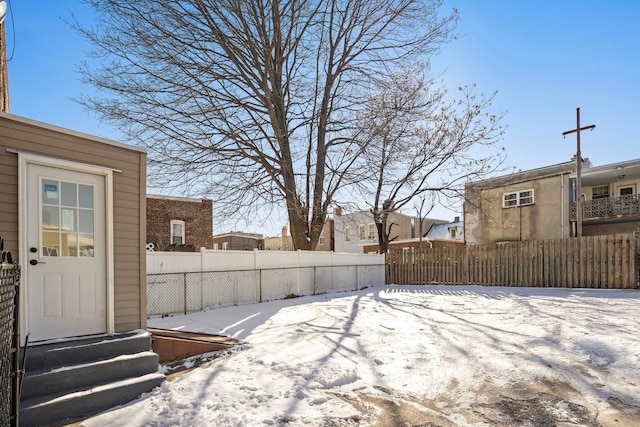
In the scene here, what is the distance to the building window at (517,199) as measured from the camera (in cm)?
1988

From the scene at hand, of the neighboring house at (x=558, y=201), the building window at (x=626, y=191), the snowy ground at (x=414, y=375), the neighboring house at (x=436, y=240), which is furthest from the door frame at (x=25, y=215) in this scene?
the neighboring house at (x=436, y=240)

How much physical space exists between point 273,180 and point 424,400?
32.8 ft

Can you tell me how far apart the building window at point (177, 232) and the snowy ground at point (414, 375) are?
11.7 meters

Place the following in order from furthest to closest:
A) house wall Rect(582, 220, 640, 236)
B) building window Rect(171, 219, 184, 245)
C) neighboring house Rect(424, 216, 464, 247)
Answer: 1. neighboring house Rect(424, 216, 464, 247)
2. building window Rect(171, 219, 184, 245)
3. house wall Rect(582, 220, 640, 236)

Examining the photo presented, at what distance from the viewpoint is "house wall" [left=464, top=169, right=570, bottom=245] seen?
18594mm

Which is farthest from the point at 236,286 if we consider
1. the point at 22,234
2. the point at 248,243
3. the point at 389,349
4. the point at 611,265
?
the point at 248,243

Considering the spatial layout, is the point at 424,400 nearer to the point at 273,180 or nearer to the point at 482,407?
the point at 482,407

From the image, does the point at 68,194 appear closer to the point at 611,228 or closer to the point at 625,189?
the point at 611,228

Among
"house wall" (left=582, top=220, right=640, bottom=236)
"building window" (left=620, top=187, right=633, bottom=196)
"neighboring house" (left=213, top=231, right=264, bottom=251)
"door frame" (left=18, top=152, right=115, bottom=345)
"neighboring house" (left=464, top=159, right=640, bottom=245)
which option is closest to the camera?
"door frame" (left=18, top=152, right=115, bottom=345)

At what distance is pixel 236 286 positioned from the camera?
1051 centimetres

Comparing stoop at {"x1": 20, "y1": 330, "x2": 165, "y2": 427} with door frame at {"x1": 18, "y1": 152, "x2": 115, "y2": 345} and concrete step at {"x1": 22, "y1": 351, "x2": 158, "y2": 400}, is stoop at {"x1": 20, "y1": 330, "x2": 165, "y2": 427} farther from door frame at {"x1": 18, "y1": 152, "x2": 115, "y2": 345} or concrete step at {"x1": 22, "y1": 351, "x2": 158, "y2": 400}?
door frame at {"x1": 18, "y1": 152, "x2": 115, "y2": 345}

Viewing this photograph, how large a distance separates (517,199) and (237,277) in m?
16.7

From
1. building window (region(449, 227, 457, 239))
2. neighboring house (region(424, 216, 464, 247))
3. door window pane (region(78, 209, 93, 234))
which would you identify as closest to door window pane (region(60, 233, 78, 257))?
door window pane (region(78, 209, 93, 234))

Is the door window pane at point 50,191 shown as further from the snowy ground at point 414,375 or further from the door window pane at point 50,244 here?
the snowy ground at point 414,375
